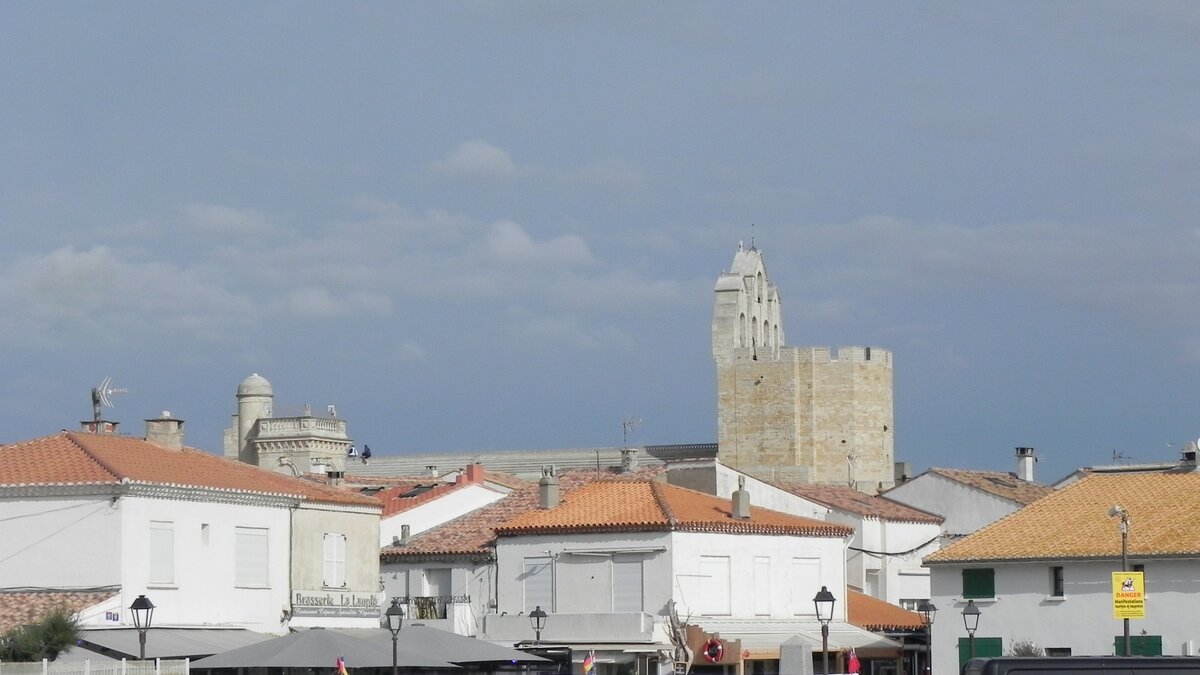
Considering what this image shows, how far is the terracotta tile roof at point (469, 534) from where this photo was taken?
5388 cm

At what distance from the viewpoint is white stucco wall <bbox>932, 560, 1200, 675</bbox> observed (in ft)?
152

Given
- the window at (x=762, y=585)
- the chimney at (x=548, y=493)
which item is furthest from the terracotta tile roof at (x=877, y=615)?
the chimney at (x=548, y=493)

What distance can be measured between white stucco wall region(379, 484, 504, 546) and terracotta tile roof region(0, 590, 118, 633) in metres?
16.0

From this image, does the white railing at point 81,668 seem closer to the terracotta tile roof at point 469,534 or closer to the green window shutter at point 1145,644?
the terracotta tile roof at point 469,534

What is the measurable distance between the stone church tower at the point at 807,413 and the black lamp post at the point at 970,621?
7049 centimetres

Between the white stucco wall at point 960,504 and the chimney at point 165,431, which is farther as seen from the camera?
the white stucco wall at point 960,504

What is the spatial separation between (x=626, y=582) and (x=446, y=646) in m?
12.8

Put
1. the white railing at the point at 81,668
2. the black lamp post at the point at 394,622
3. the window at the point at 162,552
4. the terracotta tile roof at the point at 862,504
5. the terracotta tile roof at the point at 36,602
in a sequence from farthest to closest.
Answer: the terracotta tile roof at the point at 862,504 < the window at the point at 162,552 < the terracotta tile roof at the point at 36,602 < the black lamp post at the point at 394,622 < the white railing at the point at 81,668

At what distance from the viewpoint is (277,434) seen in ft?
402

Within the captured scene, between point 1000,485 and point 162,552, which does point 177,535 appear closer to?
point 162,552

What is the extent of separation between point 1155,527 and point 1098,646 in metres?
3.00

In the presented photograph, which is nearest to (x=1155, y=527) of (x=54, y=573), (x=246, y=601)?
(x=246, y=601)

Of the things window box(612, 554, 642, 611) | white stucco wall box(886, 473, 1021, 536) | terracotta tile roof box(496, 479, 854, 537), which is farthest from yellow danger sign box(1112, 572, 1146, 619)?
white stucco wall box(886, 473, 1021, 536)

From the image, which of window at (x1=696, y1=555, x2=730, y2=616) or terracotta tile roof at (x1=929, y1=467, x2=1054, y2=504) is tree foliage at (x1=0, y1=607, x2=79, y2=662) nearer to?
window at (x1=696, y1=555, x2=730, y2=616)
